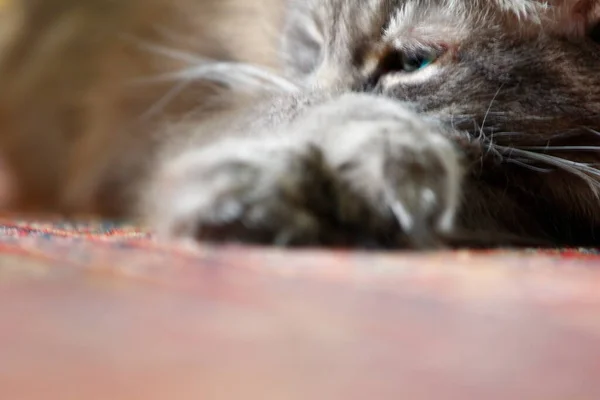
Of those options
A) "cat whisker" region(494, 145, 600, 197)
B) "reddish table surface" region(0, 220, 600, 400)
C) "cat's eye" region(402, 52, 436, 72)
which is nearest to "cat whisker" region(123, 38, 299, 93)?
"cat's eye" region(402, 52, 436, 72)

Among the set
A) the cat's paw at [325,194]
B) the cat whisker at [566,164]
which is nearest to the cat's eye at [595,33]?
the cat whisker at [566,164]

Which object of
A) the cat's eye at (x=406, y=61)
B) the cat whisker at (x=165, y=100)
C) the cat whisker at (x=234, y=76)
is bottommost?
the cat whisker at (x=165, y=100)

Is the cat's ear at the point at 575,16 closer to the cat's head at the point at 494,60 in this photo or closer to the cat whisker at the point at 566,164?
the cat's head at the point at 494,60

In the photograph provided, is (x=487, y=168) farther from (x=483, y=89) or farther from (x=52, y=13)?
(x=52, y=13)

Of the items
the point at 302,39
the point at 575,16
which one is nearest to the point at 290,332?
the point at 575,16

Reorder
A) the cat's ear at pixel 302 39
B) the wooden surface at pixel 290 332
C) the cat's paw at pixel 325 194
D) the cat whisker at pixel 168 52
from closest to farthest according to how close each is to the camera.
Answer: the wooden surface at pixel 290 332 → the cat's paw at pixel 325 194 → the cat's ear at pixel 302 39 → the cat whisker at pixel 168 52

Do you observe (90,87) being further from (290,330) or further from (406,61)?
(290,330)

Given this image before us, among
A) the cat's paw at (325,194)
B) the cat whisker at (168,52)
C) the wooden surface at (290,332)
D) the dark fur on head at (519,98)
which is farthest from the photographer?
the cat whisker at (168,52)

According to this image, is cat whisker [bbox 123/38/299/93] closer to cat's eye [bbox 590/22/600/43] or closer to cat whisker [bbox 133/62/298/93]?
cat whisker [bbox 133/62/298/93]
